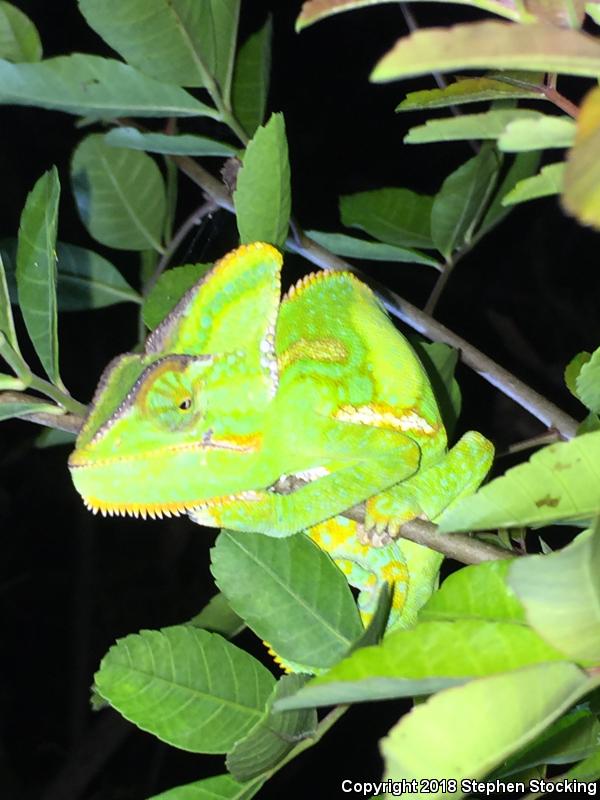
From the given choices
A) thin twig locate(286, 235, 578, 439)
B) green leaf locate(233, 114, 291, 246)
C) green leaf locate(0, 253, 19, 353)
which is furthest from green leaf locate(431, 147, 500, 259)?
green leaf locate(0, 253, 19, 353)

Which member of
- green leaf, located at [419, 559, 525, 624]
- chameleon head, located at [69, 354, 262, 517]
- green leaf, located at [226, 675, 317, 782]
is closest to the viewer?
green leaf, located at [419, 559, 525, 624]

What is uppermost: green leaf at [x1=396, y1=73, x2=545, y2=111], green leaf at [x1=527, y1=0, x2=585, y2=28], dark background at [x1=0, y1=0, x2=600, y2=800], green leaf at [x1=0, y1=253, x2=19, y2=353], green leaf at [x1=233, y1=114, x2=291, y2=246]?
green leaf at [x1=527, y1=0, x2=585, y2=28]

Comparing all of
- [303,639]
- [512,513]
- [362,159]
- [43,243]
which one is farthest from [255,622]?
[362,159]

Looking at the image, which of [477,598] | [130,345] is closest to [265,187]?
[477,598]

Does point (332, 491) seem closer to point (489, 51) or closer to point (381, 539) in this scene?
point (381, 539)

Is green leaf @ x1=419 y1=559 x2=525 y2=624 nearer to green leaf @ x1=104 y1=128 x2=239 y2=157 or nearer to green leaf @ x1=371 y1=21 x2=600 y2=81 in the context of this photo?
green leaf @ x1=371 y1=21 x2=600 y2=81

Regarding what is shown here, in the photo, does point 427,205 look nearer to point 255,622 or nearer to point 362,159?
point 255,622

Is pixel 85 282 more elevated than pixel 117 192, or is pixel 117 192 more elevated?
pixel 117 192
